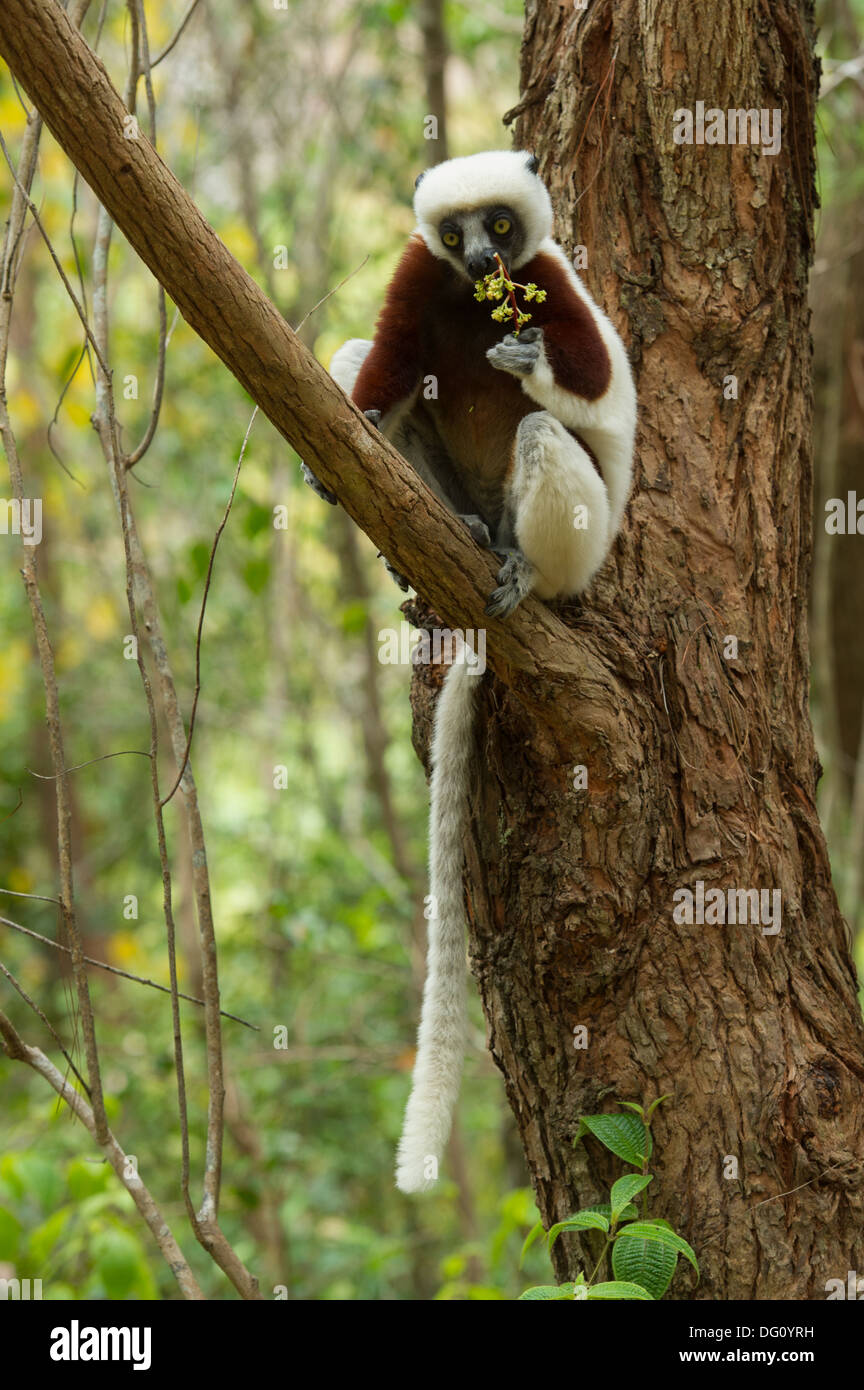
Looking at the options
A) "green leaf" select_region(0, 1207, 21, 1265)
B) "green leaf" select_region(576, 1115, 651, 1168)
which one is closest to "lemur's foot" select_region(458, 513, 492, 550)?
"green leaf" select_region(576, 1115, 651, 1168)

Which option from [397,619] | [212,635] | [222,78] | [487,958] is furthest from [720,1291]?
[222,78]

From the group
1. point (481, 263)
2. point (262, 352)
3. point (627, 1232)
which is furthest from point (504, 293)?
point (627, 1232)

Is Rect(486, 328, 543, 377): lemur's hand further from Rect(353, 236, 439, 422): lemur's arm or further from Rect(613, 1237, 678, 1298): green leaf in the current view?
Rect(613, 1237, 678, 1298): green leaf

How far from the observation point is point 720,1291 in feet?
8.89

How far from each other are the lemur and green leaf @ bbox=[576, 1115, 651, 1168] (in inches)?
14.8

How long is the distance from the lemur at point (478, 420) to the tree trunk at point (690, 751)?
0.14 m

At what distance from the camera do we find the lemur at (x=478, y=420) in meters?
2.83

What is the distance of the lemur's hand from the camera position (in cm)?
281

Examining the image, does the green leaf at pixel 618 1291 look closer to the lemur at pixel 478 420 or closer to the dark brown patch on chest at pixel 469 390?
the lemur at pixel 478 420

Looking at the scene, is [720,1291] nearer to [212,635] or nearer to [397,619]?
[212,635]

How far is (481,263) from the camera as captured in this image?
313 cm

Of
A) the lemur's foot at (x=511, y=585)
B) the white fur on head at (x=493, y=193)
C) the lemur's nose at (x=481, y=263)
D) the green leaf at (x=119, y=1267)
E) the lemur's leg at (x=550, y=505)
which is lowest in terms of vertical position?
the green leaf at (x=119, y=1267)

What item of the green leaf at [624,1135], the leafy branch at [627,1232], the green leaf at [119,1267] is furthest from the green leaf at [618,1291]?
the green leaf at [119,1267]
